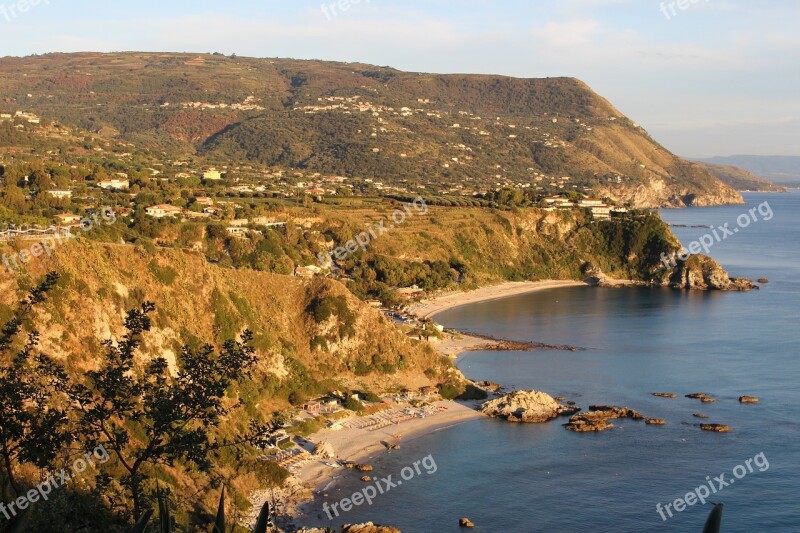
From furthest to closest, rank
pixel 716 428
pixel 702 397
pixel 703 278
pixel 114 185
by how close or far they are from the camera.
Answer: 1. pixel 703 278
2. pixel 114 185
3. pixel 702 397
4. pixel 716 428

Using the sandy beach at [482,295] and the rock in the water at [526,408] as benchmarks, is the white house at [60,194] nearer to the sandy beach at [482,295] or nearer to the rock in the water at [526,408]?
the sandy beach at [482,295]

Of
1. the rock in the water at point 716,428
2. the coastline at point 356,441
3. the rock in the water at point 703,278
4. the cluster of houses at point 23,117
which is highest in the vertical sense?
the cluster of houses at point 23,117

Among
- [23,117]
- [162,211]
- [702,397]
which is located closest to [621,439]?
[702,397]

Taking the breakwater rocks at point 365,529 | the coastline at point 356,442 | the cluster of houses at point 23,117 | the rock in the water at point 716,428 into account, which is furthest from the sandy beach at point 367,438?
the cluster of houses at point 23,117

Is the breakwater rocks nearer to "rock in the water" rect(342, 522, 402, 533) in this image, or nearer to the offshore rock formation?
"rock in the water" rect(342, 522, 402, 533)

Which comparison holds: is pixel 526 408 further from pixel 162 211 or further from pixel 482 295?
pixel 482 295

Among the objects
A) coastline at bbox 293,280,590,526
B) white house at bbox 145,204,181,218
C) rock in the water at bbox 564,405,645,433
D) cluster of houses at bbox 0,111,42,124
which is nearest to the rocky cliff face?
coastline at bbox 293,280,590,526

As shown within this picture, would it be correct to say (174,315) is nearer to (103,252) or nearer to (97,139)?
(103,252)
